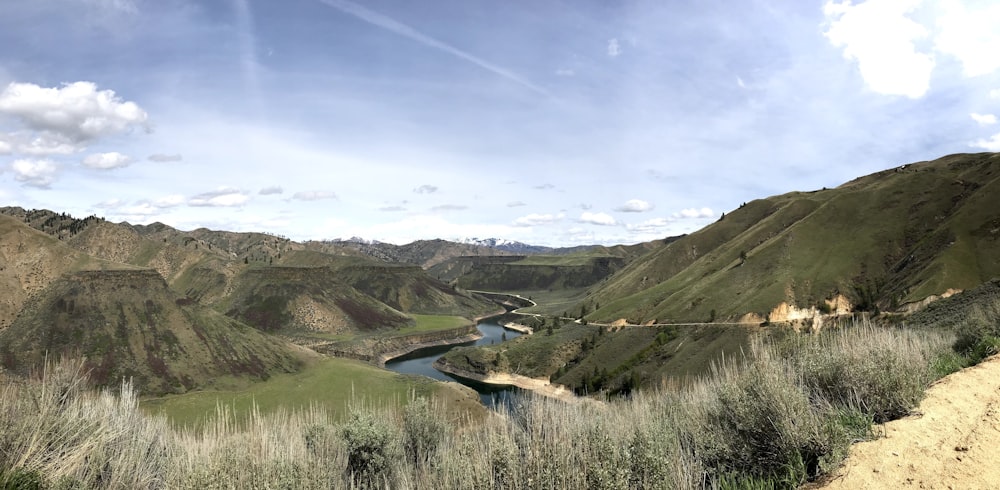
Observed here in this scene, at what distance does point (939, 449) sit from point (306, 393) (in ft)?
285

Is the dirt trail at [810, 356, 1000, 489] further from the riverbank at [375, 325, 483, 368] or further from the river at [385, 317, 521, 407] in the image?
the riverbank at [375, 325, 483, 368]

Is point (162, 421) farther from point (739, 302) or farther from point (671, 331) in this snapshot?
point (739, 302)

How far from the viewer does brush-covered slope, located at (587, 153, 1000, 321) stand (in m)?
97.7

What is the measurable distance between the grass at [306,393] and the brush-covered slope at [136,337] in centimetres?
479

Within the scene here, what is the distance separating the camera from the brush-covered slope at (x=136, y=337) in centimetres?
8050

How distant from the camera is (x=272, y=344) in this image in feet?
344

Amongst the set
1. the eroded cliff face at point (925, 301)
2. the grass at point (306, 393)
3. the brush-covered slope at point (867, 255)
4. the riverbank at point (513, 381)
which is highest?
the brush-covered slope at point (867, 255)

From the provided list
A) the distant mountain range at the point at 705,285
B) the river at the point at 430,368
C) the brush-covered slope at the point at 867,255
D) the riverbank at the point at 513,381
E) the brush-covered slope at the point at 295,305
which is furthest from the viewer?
the brush-covered slope at the point at 295,305

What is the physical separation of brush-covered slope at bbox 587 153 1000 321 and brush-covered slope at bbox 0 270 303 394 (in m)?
102

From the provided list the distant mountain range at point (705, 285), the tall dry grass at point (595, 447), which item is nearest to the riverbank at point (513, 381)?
the distant mountain range at point (705, 285)

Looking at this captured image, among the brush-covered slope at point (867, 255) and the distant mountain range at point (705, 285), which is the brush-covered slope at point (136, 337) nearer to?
the distant mountain range at point (705, 285)

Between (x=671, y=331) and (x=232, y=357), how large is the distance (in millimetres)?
97616

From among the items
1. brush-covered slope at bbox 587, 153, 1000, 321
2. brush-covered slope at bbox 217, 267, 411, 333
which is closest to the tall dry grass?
brush-covered slope at bbox 587, 153, 1000, 321

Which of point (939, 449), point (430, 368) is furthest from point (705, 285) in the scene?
point (939, 449)
